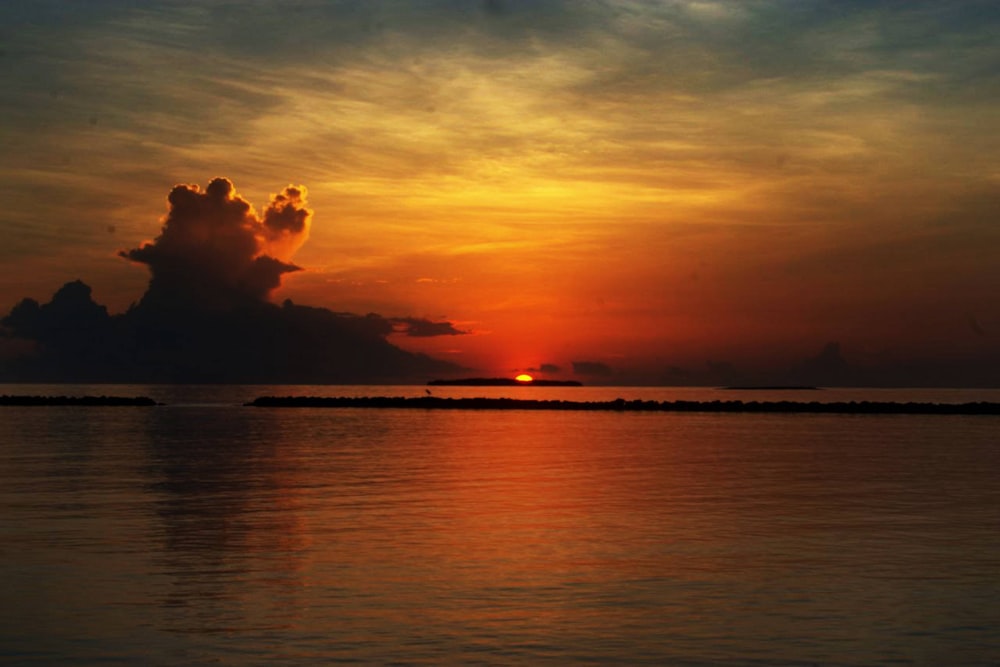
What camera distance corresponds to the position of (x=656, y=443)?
228 ft

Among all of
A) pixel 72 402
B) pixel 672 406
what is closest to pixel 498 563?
pixel 672 406

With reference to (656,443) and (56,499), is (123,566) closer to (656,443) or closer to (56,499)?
(56,499)

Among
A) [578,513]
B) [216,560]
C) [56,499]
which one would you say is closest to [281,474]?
[56,499]

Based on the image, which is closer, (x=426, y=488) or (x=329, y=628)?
(x=329, y=628)

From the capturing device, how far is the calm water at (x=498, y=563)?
15984mm

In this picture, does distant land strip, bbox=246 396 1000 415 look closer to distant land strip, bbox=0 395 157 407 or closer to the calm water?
distant land strip, bbox=0 395 157 407

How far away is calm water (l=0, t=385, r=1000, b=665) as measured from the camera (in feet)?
52.4

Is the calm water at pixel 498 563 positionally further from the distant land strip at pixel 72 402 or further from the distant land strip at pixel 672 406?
the distant land strip at pixel 72 402

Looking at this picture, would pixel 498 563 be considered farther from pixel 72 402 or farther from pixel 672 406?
pixel 72 402

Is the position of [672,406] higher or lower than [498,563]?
higher

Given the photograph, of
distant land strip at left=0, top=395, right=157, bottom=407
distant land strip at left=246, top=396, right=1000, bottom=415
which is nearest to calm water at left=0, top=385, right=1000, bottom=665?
distant land strip at left=246, top=396, right=1000, bottom=415

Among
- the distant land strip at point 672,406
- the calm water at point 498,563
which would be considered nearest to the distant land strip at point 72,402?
the distant land strip at point 672,406

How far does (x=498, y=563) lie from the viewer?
2272 centimetres

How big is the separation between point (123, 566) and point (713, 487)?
23.7 meters
